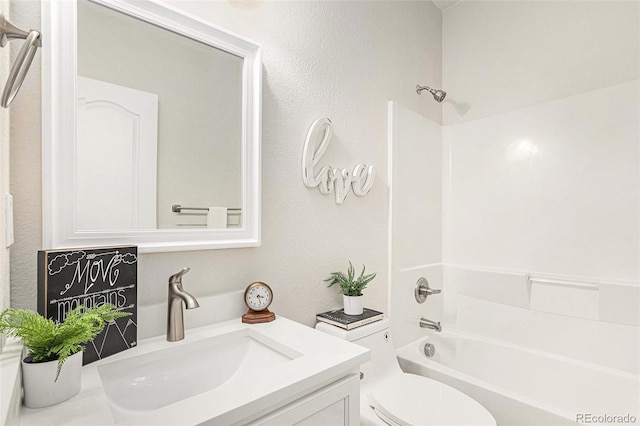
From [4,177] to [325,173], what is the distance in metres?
1.08

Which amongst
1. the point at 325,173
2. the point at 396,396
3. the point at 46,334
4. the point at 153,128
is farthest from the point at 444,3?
the point at 46,334

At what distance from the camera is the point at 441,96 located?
2.21m

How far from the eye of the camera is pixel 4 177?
2.55ft

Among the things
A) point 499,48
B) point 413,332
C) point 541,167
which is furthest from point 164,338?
point 499,48

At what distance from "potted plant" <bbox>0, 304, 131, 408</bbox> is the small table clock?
0.55 metres

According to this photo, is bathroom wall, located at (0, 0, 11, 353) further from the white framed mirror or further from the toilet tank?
the toilet tank

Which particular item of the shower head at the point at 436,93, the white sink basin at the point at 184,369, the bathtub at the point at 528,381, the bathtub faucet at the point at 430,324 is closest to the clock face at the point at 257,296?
the white sink basin at the point at 184,369

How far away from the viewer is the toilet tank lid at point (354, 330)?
139 centimetres

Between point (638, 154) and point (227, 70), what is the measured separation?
6.43ft

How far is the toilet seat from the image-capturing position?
4.13 ft

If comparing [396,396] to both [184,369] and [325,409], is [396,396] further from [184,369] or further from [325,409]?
[184,369]

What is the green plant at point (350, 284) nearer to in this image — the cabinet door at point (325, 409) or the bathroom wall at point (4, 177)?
the cabinet door at point (325, 409)

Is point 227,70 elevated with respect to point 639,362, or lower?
elevated

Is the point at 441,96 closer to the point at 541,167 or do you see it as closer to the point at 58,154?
the point at 541,167
